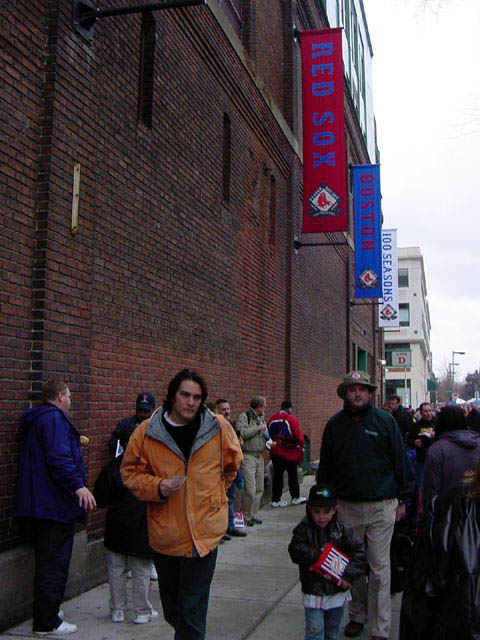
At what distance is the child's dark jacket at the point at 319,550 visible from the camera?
4.45 meters

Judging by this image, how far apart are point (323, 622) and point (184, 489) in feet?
4.87

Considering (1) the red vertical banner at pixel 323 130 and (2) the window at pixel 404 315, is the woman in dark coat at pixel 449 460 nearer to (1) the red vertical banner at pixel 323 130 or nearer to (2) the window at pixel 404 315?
(1) the red vertical banner at pixel 323 130

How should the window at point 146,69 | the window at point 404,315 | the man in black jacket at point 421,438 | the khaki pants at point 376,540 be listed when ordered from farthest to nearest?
the window at point 404,315
the man in black jacket at point 421,438
the window at point 146,69
the khaki pants at point 376,540

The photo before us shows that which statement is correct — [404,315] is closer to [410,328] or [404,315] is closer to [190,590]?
[410,328]

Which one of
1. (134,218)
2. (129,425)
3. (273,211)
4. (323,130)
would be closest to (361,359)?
(323,130)

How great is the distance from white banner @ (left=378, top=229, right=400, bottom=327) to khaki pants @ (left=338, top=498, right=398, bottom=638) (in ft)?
80.8

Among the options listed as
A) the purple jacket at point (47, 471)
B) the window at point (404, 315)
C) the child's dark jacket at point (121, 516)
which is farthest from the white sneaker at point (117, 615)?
the window at point (404, 315)

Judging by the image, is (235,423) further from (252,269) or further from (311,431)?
(311,431)

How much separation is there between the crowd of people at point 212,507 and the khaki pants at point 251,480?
3066mm

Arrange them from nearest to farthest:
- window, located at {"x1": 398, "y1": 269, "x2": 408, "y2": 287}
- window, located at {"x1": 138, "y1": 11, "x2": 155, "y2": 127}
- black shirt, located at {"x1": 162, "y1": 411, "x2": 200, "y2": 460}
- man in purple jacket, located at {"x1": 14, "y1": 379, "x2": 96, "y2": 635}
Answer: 1. black shirt, located at {"x1": 162, "y1": 411, "x2": 200, "y2": 460}
2. man in purple jacket, located at {"x1": 14, "y1": 379, "x2": 96, "y2": 635}
3. window, located at {"x1": 138, "y1": 11, "x2": 155, "y2": 127}
4. window, located at {"x1": 398, "y1": 269, "x2": 408, "y2": 287}

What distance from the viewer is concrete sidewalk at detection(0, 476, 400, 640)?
5262 mm

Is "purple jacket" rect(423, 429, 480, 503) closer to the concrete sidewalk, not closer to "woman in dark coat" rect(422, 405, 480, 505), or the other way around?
"woman in dark coat" rect(422, 405, 480, 505)

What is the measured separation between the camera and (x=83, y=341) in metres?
6.33

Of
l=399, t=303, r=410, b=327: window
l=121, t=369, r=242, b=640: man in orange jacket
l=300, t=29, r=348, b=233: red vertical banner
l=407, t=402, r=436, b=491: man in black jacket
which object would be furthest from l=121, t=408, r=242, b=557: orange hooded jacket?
l=399, t=303, r=410, b=327: window
